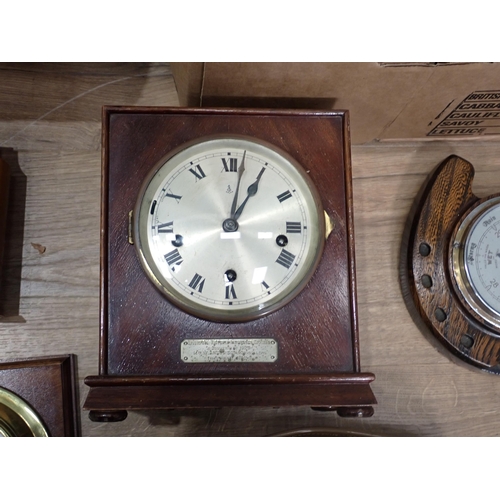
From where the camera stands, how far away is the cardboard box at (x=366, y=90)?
2.82 ft

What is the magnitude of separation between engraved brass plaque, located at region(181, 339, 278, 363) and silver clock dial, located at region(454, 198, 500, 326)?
477 millimetres

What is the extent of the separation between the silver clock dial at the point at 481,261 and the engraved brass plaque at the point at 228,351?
1.57 feet

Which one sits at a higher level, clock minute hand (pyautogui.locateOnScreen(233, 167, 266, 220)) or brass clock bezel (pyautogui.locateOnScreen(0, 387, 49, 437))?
clock minute hand (pyautogui.locateOnScreen(233, 167, 266, 220))

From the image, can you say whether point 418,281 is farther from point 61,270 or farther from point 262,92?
point 61,270

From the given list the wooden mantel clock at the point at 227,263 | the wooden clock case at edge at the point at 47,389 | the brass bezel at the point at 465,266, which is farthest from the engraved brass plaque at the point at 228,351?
the brass bezel at the point at 465,266

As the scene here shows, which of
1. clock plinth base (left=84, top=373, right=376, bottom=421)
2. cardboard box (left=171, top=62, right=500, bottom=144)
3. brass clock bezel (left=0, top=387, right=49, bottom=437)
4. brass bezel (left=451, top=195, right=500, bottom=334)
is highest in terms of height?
cardboard box (left=171, top=62, right=500, bottom=144)

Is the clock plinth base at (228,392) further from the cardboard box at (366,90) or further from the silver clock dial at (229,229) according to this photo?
the cardboard box at (366,90)

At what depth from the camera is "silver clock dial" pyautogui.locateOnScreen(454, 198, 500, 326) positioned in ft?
3.32

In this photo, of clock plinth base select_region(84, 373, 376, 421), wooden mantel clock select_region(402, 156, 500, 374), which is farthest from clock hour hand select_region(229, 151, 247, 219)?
wooden mantel clock select_region(402, 156, 500, 374)

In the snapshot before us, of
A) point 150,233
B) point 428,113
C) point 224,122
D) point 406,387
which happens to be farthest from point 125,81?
point 406,387

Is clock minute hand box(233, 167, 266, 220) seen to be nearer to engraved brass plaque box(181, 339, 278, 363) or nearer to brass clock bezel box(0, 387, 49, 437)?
engraved brass plaque box(181, 339, 278, 363)

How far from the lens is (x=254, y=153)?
881 mm

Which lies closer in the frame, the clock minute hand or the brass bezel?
the clock minute hand

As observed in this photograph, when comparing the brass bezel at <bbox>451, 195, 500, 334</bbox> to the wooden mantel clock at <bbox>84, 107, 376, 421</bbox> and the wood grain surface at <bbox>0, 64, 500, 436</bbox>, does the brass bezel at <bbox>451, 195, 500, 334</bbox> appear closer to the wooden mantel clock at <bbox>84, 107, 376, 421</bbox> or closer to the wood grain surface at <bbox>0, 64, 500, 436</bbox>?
the wood grain surface at <bbox>0, 64, 500, 436</bbox>
